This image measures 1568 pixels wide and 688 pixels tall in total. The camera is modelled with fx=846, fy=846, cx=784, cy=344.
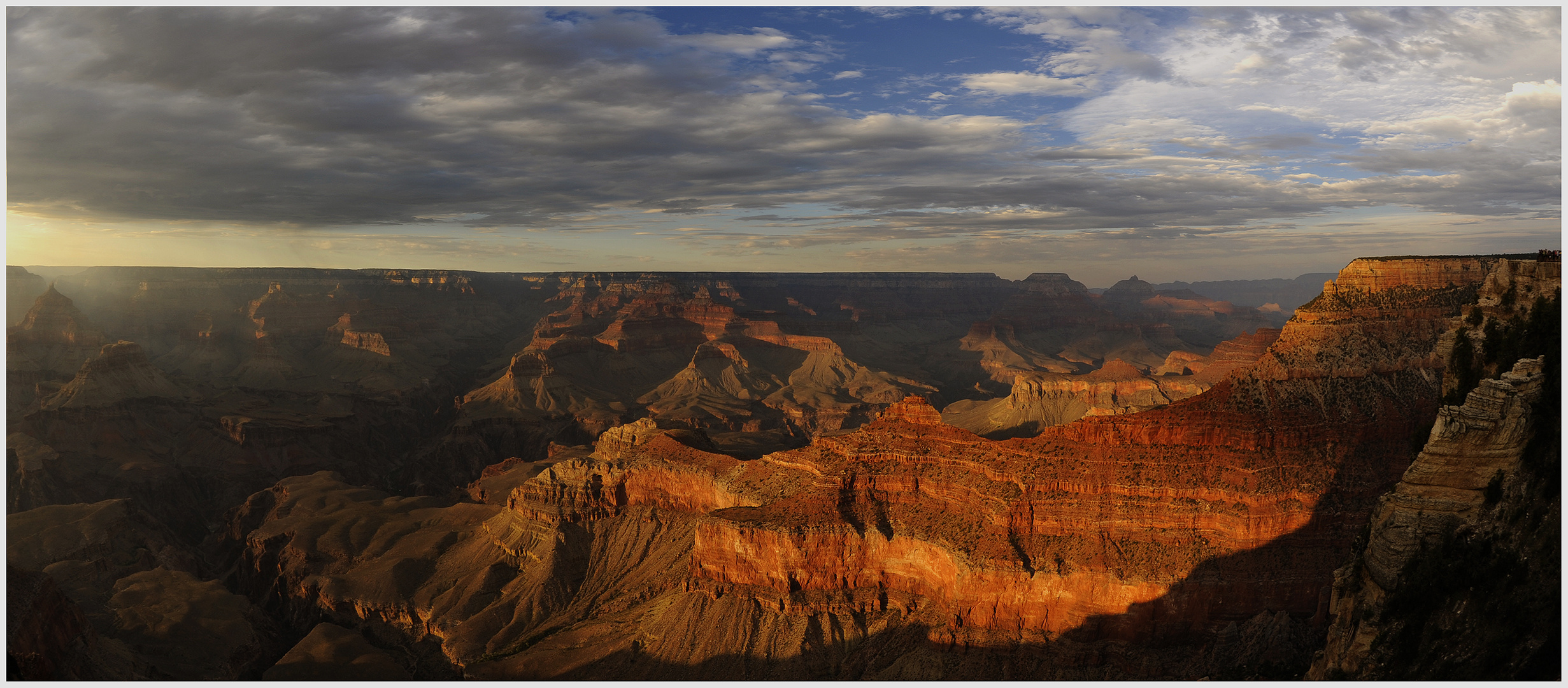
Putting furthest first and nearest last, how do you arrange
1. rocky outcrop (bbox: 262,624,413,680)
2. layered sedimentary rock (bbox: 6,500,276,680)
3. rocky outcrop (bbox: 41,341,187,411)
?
rocky outcrop (bbox: 41,341,187,411) < rocky outcrop (bbox: 262,624,413,680) < layered sedimentary rock (bbox: 6,500,276,680)

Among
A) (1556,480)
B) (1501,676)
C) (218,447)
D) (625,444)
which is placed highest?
(1556,480)

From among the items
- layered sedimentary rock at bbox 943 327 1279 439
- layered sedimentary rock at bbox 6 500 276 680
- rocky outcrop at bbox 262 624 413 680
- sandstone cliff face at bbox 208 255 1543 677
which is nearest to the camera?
sandstone cliff face at bbox 208 255 1543 677

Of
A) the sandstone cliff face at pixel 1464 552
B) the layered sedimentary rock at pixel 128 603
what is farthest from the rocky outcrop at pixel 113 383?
the sandstone cliff face at pixel 1464 552

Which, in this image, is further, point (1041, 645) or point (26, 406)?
point (26, 406)

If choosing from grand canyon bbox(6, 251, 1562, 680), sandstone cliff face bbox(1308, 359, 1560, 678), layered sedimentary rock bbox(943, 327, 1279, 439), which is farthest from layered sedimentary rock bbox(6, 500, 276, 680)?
layered sedimentary rock bbox(943, 327, 1279, 439)

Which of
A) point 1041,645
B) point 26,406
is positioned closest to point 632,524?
point 1041,645

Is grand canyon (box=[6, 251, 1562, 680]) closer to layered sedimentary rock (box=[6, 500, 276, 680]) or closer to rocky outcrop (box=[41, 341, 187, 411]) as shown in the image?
layered sedimentary rock (box=[6, 500, 276, 680])

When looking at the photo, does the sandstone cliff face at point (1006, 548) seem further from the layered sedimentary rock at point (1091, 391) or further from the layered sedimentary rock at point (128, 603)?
the layered sedimentary rock at point (1091, 391)

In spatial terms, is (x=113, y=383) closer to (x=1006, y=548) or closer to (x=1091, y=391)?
(x=1006, y=548)

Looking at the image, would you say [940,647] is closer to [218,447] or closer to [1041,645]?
[1041,645]
